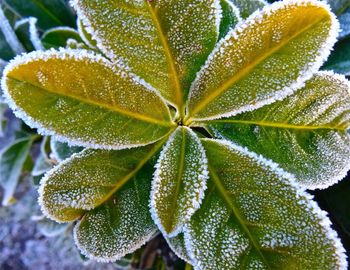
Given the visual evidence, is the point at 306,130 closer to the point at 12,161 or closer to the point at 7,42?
the point at 7,42

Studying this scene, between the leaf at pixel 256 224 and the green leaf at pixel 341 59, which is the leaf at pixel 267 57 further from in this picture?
the green leaf at pixel 341 59

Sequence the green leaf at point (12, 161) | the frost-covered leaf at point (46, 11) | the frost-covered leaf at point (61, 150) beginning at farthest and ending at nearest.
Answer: the green leaf at point (12, 161) → the frost-covered leaf at point (46, 11) → the frost-covered leaf at point (61, 150)

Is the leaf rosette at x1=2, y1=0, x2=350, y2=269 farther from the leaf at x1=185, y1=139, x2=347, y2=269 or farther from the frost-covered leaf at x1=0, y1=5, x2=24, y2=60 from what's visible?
the frost-covered leaf at x1=0, y1=5, x2=24, y2=60

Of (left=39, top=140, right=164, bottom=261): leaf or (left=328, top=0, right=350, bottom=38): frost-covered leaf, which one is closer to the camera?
(left=39, top=140, right=164, bottom=261): leaf

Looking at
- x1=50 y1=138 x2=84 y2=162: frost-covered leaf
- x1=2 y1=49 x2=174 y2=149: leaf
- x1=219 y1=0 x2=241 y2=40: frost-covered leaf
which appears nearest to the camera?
x1=2 y1=49 x2=174 y2=149: leaf

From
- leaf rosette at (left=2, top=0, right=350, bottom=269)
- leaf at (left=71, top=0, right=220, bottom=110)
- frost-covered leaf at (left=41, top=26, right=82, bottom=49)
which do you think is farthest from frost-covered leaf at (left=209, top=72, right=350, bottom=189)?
frost-covered leaf at (left=41, top=26, right=82, bottom=49)

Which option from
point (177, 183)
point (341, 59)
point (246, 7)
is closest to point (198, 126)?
point (177, 183)

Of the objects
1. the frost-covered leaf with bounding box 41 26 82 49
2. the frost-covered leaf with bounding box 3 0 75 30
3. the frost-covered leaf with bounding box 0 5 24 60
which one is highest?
the frost-covered leaf with bounding box 3 0 75 30

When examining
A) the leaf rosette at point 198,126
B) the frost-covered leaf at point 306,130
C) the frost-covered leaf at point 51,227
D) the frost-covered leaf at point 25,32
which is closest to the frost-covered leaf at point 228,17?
the leaf rosette at point 198,126
